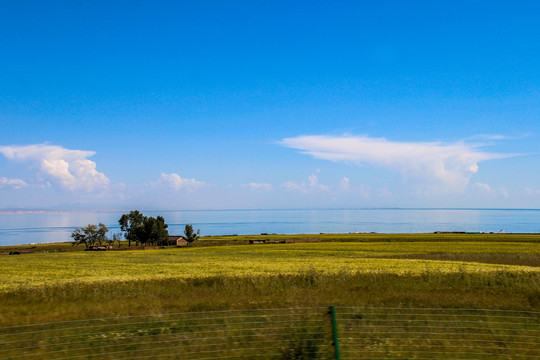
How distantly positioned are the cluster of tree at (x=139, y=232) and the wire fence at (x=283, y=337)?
10420 cm

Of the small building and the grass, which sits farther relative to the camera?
the small building

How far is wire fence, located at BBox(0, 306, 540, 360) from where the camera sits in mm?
10164

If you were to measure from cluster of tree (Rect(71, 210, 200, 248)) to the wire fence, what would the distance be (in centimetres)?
10420

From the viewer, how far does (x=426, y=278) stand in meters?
20.3

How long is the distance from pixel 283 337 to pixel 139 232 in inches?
4746

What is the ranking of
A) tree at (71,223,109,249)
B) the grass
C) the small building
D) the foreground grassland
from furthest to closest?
tree at (71,223,109,249), the small building, the grass, the foreground grassland

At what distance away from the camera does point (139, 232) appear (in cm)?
12319

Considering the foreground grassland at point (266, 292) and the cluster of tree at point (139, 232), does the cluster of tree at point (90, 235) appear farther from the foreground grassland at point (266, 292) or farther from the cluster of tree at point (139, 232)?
the foreground grassland at point (266, 292)

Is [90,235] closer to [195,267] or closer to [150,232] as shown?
[150,232]

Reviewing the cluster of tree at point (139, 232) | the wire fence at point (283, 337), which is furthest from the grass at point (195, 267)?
the cluster of tree at point (139, 232)

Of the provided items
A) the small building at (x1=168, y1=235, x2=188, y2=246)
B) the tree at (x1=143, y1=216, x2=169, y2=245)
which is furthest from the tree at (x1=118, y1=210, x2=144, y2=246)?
the small building at (x1=168, y1=235, x2=188, y2=246)

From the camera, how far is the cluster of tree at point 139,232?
121812 millimetres

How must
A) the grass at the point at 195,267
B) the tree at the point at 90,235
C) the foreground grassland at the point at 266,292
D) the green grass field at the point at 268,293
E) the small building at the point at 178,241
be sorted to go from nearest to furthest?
1. the green grass field at the point at 268,293
2. the foreground grassland at the point at 266,292
3. the grass at the point at 195,267
4. the small building at the point at 178,241
5. the tree at the point at 90,235

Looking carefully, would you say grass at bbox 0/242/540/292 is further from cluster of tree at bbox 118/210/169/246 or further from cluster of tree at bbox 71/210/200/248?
cluster of tree at bbox 118/210/169/246
